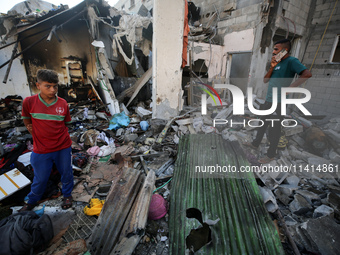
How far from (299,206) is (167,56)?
160 inches

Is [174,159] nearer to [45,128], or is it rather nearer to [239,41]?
[45,128]

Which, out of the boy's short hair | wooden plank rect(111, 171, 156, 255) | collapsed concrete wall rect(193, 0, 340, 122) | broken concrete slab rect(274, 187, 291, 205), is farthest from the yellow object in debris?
collapsed concrete wall rect(193, 0, 340, 122)

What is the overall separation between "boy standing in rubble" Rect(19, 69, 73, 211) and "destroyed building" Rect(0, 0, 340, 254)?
1.82 ft

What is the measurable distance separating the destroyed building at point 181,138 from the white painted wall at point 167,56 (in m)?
0.03

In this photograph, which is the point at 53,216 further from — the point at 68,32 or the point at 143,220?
the point at 68,32

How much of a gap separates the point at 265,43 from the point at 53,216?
7539mm

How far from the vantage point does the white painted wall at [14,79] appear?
18.3 feet

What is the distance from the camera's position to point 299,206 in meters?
2.11

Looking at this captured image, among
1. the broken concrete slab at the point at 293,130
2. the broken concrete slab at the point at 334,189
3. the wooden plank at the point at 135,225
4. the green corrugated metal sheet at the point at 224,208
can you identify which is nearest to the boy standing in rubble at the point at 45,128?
the wooden plank at the point at 135,225

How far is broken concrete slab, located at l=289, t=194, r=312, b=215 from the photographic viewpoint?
209cm

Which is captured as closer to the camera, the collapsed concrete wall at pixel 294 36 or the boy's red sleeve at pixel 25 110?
the boy's red sleeve at pixel 25 110

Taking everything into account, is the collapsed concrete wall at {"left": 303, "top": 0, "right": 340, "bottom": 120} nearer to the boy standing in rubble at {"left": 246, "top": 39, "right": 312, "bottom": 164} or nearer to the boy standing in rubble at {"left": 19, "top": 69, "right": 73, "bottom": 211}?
the boy standing in rubble at {"left": 246, "top": 39, "right": 312, "bottom": 164}

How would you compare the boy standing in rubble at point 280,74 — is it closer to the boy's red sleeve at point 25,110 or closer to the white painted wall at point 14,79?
the boy's red sleeve at point 25,110

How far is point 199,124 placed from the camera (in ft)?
14.8
